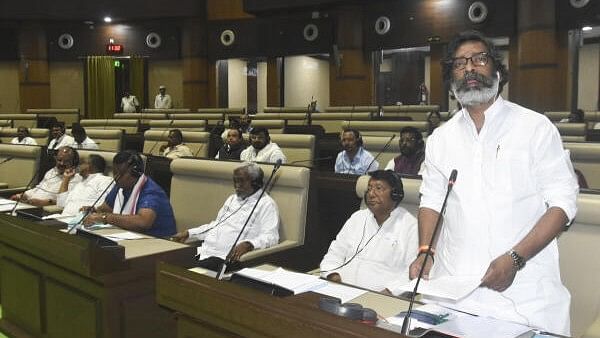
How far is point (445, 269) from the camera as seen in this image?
1855mm

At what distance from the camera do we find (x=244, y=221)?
11.2 feet

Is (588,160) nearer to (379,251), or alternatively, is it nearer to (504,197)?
(379,251)

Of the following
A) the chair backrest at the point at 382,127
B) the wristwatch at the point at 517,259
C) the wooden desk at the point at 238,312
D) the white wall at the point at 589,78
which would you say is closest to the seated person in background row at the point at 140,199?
the wooden desk at the point at 238,312

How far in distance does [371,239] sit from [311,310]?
1439 millimetres

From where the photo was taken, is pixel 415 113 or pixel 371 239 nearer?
pixel 371 239

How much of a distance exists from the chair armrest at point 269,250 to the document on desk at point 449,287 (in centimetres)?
146

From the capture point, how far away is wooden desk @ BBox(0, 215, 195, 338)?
2.36 meters

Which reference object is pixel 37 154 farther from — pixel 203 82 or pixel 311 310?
pixel 203 82

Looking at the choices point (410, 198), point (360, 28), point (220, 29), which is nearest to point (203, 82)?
point (220, 29)

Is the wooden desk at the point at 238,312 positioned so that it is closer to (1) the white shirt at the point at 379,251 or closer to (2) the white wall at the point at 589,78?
(1) the white shirt at the point at 379,251

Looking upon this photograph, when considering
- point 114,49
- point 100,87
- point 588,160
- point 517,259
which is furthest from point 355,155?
point 100,87

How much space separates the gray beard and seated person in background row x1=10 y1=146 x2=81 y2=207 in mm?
3927

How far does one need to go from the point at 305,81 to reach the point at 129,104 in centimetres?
480

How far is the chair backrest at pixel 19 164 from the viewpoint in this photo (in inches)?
217
